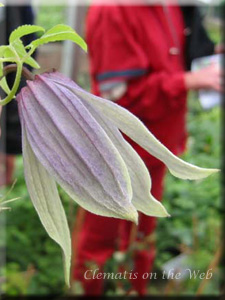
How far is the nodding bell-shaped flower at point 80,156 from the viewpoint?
35 centimetres

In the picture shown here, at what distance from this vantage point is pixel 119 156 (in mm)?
355

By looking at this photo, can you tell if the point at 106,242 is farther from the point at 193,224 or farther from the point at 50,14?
the point at 50,14

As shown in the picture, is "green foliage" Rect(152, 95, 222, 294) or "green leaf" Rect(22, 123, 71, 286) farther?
"green foliage" Rect(152, 95, 222, 294)

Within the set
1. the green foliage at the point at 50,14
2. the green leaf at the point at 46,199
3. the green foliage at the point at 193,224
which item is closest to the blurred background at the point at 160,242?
the green foliage at the point at 193,224

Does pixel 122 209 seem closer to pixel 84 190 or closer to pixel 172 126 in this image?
pixel 84 190

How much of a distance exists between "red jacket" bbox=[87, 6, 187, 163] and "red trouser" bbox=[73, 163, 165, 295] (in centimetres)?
21

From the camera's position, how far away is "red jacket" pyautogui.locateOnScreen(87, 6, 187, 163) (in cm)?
135

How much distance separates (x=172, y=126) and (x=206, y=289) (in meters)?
0.55

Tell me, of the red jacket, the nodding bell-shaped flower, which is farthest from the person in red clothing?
the nodding bell-shaped flower

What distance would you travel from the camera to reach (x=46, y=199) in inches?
14.5

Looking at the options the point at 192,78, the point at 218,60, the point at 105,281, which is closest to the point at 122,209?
the point at 192,78

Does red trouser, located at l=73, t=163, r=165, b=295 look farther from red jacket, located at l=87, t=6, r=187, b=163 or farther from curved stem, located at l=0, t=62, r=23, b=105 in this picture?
curved stem, located at l=0, t=62, r=23, b=105

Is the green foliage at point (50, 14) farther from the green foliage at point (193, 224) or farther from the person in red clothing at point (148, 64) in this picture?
the person in red clothing at point (148, 64)

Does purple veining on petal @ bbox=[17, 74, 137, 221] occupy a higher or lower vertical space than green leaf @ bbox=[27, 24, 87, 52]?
lower
